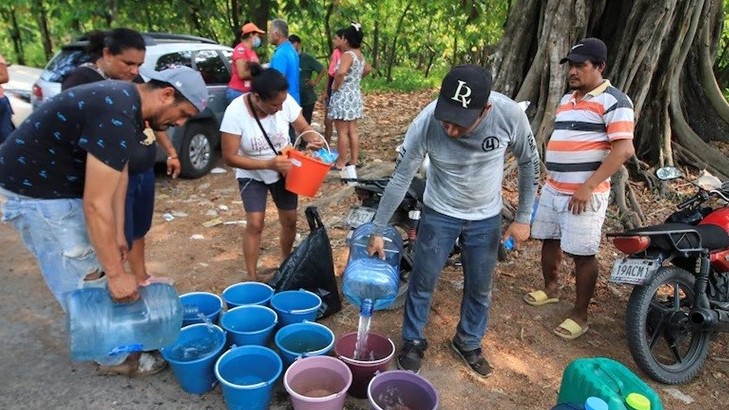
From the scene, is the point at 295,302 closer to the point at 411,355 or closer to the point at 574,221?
the point at 411,355

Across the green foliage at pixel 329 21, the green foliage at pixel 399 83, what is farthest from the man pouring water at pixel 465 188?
the green foliage at pixel 399 83

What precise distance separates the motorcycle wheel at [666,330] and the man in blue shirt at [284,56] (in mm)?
4662

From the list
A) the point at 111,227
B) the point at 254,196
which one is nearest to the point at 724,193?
the point at 254,196

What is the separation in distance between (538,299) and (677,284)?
0.99 meters

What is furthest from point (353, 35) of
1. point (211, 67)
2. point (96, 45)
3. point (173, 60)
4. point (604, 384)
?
point (604, 384)

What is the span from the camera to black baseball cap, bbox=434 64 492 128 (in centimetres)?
225

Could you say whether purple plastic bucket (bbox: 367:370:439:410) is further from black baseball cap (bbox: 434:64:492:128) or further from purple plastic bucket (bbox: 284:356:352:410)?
black baseball cap (bbox: 434:64:492:128)

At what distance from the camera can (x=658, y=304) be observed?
3186 millimetres

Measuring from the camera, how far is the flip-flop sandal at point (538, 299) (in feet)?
12.6

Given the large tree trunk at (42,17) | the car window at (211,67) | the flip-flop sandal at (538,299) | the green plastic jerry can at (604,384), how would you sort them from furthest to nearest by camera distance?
the large tree trunk at (42,17) → the car window at (211,67) → the flip-flop sandal at (538,299) → the green plastic jerry can at (604,384)

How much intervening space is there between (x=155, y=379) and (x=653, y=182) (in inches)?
214

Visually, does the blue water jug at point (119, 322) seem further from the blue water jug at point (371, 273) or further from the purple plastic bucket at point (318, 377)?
the blue water jug at point (371, 273)

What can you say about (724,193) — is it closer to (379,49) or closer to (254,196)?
(254,196)

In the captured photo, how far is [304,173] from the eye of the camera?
335 cm
